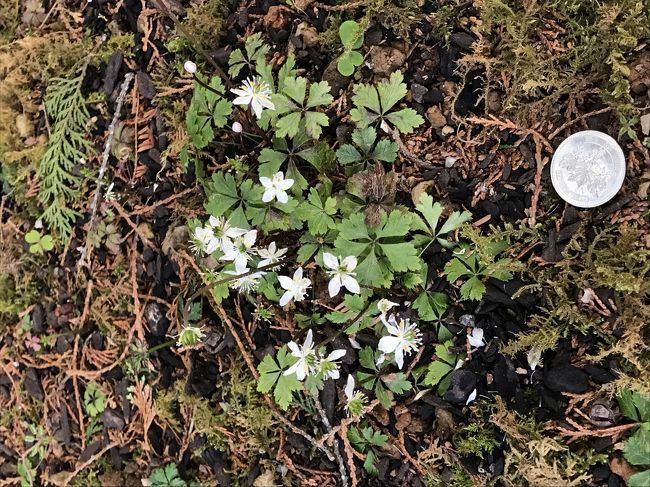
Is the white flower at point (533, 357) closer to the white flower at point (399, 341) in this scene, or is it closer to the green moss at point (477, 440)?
the green moss at point (477, 440)

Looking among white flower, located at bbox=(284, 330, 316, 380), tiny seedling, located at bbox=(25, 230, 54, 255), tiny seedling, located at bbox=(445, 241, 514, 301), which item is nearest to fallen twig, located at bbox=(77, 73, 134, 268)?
tiny seedling, located at bbox=(25, 230, 54, 255)

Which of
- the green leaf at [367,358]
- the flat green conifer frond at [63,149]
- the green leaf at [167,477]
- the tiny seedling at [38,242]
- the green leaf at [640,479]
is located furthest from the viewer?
the tiny seedling at [38,242]

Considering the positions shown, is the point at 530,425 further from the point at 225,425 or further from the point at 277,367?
the point at 225,425

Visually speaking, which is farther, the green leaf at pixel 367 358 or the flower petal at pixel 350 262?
the green leaf at pixel 367 358

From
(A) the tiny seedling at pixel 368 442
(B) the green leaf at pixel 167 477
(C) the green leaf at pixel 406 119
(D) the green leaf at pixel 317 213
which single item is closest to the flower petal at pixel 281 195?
(D) the green leaf at pixel 317 213

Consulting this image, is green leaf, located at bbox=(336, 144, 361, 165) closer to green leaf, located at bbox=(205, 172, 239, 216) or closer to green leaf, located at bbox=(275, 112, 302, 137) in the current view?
green leaf, located at bbox=(275, 112, 302, 137)

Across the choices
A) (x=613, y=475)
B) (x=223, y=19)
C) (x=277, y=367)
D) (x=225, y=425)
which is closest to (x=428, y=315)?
(x=277, y=367)

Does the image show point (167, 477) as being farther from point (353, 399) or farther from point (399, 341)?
point (399, 341)
